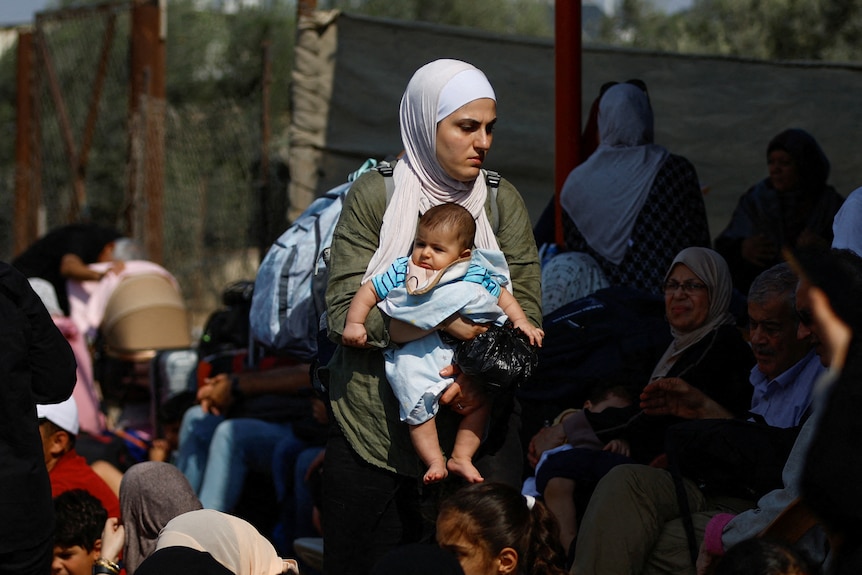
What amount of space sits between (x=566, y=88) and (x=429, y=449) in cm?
244

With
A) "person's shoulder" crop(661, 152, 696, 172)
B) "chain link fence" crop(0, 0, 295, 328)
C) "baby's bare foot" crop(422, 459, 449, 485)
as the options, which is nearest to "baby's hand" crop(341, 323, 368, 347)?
"baby's bare foot" crop(422, 459, 449, 485)

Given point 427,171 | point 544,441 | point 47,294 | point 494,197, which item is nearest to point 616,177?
point 544,441

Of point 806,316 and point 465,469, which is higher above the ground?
point 806,316

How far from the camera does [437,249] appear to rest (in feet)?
11.2

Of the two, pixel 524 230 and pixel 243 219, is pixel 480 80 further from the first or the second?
pixel 243 219

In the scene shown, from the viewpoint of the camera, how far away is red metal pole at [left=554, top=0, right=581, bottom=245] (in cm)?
527

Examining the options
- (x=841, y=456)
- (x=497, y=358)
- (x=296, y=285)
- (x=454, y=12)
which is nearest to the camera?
(x=841, y=456)

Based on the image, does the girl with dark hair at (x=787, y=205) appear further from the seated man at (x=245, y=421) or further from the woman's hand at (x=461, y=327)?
the woman's hand at (x=461, y=327)

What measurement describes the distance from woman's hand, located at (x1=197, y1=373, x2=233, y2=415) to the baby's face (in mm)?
2763

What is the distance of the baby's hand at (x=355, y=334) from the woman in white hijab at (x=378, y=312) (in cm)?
3

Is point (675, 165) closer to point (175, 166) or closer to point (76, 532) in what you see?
point (76, 532)

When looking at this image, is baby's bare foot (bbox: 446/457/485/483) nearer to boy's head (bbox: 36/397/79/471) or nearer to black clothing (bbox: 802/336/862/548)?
black clothing (bbox: 802/336/862/548)

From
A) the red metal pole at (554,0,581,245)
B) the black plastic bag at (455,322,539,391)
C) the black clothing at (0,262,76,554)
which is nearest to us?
the black plastic bag at (455,322,539,391)

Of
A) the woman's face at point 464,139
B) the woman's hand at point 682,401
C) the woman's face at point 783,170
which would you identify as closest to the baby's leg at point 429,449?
the woman's face at point 464,139
